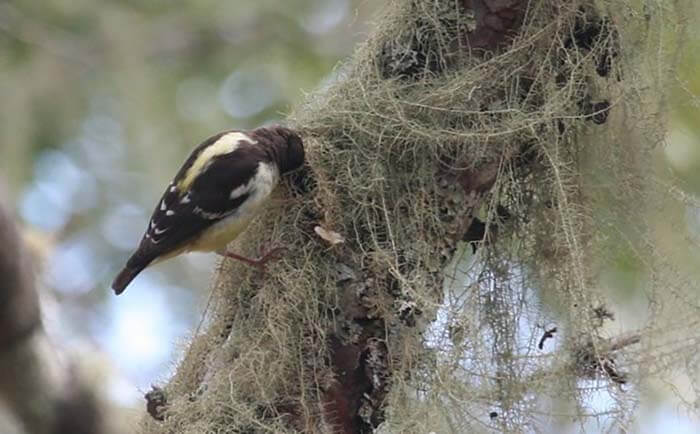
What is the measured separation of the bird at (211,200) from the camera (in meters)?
2.16

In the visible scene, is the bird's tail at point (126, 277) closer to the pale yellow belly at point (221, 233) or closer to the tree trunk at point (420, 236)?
the pale yellow belly at point (221, 233)

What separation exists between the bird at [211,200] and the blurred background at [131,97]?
2.30 feet

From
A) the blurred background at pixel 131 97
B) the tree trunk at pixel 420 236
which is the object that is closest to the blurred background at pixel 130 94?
the blurred background at pixel 131 97

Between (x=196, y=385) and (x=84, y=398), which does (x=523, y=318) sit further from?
(x=84, y=398)

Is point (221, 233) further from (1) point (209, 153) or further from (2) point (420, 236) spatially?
(2) point (420, 236)

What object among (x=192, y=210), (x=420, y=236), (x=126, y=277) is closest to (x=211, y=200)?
(x=192, y=210)

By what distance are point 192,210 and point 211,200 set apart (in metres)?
0.04

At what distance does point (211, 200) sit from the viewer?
228 centimetres

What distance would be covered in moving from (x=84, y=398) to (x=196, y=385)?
0.25 meters

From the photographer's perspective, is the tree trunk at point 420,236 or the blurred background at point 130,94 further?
the blurred background at point 130,94

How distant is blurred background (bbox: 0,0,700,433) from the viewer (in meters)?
3.30

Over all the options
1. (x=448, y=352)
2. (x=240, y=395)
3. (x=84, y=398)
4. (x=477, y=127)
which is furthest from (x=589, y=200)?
(x=84, y=398)

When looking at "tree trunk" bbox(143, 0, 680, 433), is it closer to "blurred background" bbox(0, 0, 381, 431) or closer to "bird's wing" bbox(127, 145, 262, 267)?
"bird's wing" bbox(127, 145, 262, 267)

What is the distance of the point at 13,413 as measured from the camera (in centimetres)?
162
